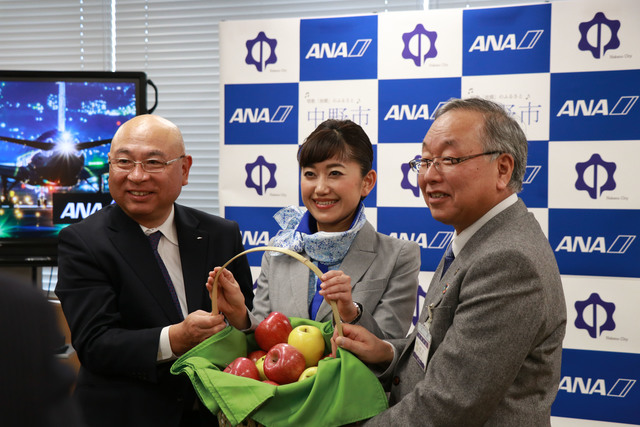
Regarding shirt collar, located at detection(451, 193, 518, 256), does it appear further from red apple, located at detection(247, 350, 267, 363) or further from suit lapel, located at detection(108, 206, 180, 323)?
suit lapel, located at detection(108, 206, 180, 323)

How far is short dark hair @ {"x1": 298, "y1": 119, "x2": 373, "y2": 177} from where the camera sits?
199 centimetres

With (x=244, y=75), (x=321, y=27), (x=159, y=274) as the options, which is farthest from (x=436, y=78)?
(x=159, y=274)

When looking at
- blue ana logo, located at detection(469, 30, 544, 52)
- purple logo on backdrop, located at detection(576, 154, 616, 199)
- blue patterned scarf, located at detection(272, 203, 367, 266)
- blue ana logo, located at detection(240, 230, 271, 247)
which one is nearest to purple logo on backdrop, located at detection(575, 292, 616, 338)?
purple logo on backdrop, located at detection(576, 154, 616, 199)

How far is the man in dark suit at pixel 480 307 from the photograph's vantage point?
1.28 metres

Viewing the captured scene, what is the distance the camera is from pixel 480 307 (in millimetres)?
1302

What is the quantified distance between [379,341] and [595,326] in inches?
77.8

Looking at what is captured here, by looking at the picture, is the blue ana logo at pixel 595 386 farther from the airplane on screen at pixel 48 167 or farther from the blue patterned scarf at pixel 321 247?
the airplane on screen at pixel 48 167

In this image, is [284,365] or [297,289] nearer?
[284,365]

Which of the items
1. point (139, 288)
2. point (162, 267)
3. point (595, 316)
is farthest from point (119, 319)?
point (595, 316)

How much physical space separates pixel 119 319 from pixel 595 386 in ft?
8.26

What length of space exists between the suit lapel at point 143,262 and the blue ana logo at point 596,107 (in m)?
2.34

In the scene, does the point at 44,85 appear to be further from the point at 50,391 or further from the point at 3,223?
the point at 50,391

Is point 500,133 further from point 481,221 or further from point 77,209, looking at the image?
point 77,209

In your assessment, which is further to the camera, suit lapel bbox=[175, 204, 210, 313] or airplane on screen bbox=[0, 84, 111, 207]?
airplane on screen bbox=[0, 84, 111, 207]
